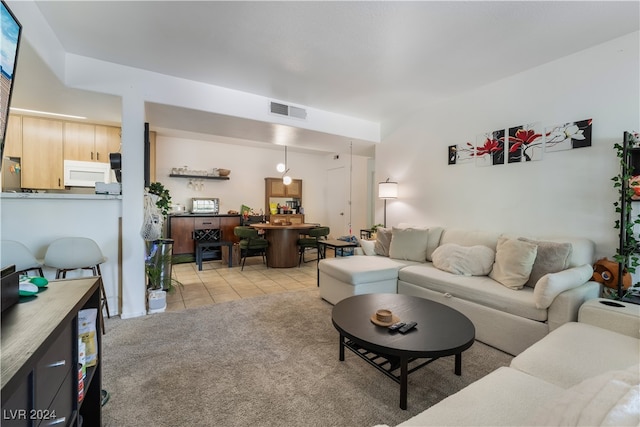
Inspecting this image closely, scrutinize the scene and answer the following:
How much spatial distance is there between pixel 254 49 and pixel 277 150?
16.0 ft

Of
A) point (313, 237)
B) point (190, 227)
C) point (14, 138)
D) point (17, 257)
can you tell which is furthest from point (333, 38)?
point (190, 227)

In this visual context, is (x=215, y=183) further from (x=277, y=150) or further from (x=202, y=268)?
(x=202, y=268)

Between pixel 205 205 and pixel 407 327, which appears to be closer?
pixel 407 327

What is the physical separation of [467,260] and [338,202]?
5139 mm

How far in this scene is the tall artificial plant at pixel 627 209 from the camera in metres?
2.19

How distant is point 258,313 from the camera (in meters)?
2.98

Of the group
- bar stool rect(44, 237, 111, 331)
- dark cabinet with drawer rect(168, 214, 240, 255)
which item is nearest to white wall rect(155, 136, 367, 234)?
dark cabinet with drawer rect(168, 214, 240, 255)

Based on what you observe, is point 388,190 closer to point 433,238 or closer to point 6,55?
point 433,238

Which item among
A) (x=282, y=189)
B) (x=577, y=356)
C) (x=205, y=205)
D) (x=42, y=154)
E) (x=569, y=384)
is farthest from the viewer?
(x=282, y=189)

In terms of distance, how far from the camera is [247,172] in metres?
7.10

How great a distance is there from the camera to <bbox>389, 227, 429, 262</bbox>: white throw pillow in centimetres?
356

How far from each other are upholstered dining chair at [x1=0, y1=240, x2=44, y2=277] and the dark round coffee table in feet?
8.40

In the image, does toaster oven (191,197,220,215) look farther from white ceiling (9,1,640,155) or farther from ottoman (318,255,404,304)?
ottoman (318,255,404,304)

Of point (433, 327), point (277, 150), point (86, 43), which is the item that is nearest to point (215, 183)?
point (277, 150)
